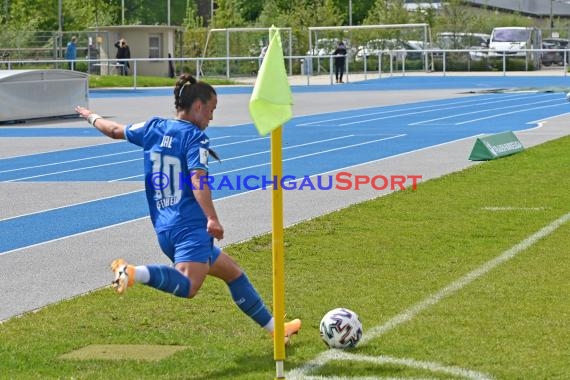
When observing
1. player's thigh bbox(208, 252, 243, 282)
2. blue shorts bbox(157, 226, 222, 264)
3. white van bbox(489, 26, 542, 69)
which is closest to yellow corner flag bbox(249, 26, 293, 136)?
blue shorts bbox(157, 226, 222, 264)

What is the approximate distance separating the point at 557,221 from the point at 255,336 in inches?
223

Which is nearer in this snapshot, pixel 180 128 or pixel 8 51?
pixel 180 128

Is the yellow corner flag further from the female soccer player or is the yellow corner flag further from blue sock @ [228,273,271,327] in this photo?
blue sock @ [228,273,271,327]

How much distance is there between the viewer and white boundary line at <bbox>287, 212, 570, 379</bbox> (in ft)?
22.8

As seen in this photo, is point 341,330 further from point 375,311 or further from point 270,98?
point 270,98

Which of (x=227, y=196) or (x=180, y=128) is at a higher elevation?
(x=180, y=128)

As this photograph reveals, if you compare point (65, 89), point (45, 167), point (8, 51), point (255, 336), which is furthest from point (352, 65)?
point (255, 336)

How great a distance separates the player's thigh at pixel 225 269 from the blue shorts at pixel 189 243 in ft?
0.57

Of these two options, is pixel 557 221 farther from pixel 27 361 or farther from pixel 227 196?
pixel 27 361

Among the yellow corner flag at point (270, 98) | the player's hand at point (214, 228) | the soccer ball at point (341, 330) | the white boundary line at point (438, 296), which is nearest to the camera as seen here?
the yellow corner flag at point (270, 98)

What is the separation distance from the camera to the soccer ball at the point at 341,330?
23.8 ft

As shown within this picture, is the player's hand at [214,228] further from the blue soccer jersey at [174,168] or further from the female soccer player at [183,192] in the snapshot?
the blue soccer jersey at [174,168]

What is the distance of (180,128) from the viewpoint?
23.2 feet

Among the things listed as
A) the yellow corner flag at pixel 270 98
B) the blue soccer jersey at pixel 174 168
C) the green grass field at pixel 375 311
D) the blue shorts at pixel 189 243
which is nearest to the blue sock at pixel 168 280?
the blue shorts at pixel 189 243
